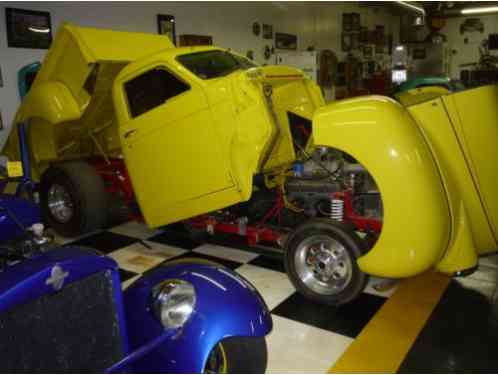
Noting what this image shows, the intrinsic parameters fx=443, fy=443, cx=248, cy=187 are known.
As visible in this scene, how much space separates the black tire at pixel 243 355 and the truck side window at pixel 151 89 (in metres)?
2.20

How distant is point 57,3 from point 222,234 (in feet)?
11.9

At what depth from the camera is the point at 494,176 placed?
109 inches

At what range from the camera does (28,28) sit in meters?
5.26

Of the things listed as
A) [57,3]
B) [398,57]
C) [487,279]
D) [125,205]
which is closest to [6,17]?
[57,3]

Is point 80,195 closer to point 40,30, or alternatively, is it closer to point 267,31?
point 40,30

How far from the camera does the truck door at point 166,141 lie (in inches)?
133

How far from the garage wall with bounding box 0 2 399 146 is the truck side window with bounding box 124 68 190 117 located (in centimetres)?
234

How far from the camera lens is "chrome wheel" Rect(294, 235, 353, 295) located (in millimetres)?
2889

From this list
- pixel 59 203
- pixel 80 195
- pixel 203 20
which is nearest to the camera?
pixel 80 195

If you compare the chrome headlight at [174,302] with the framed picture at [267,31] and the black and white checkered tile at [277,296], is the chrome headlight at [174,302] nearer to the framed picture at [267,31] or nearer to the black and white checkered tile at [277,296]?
the black and white checkered tile at [277,296]

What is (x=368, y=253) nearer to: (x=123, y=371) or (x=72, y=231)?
(x=123, y=371)

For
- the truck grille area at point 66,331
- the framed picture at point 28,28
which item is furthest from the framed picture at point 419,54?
the truck grille area at point 66,331

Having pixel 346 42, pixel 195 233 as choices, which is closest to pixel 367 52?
pixel 346 42

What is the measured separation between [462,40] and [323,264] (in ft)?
54.9
